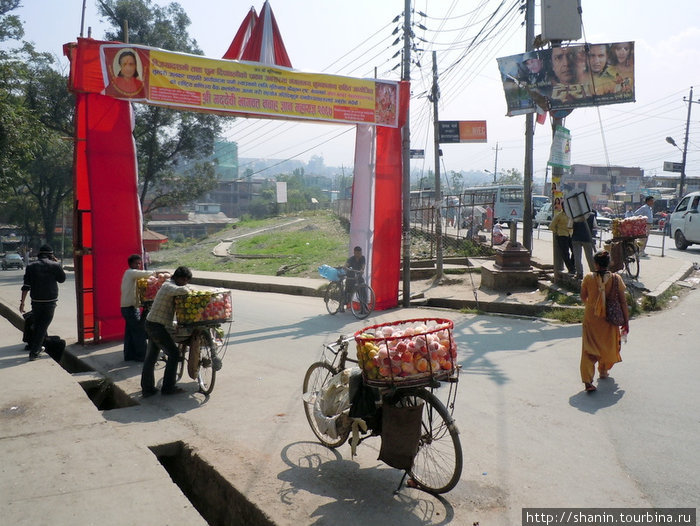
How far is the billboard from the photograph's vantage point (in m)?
12.5

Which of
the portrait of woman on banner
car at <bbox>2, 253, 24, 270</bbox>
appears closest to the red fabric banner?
the portrait of woman on banner

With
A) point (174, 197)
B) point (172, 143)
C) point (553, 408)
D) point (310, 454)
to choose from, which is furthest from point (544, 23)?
point (174, 197)

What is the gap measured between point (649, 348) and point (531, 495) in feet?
16.3

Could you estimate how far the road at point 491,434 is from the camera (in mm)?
4000

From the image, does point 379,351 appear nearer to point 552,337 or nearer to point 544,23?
point 552,337

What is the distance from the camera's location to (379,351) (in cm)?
398

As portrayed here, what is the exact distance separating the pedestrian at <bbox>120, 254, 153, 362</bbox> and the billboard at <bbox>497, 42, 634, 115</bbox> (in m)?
8.84

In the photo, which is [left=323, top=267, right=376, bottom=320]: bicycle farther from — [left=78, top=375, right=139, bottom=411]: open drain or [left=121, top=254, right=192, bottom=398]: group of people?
[left=121, top=254, right=192, bottom=398]: group of people

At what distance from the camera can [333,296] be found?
12719 mm

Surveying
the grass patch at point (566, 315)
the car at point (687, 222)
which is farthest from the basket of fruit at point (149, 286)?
the car at point (687, 222)

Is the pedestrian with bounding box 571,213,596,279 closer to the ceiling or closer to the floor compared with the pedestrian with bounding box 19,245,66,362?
closer to the ceiling

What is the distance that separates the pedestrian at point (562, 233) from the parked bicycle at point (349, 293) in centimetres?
394

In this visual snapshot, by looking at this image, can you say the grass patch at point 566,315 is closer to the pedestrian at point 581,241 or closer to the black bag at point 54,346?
the pedestrian at point 581,241

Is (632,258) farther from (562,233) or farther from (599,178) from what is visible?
(599,178)
